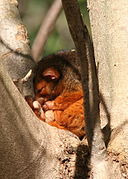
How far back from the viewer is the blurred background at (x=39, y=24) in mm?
6422

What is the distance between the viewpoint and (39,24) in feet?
22.9

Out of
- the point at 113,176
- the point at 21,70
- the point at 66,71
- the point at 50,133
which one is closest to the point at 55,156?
the point at 50,133

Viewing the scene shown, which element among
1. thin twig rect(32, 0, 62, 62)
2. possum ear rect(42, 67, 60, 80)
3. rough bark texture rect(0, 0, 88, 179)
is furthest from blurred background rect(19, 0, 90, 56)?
rough bark texture rect(0, 0, 88, 179)

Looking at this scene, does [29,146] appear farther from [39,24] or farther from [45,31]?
[39,24]

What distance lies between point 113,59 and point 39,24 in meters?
5.01

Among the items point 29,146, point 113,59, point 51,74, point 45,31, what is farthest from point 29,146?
point 45,31

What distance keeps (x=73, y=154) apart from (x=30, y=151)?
0.24 m

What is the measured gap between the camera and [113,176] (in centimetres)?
181

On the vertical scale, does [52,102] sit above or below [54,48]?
above

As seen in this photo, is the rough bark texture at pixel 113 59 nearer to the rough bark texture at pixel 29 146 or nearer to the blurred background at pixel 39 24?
the rough bark texture at pixel 29 146

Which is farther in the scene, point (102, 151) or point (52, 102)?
point (52, 102)

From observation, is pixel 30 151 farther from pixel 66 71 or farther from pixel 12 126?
pixel 66 71

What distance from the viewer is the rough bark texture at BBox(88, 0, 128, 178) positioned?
1965 millimetres

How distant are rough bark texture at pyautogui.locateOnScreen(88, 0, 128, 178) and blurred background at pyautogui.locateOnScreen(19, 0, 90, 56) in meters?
3.86
